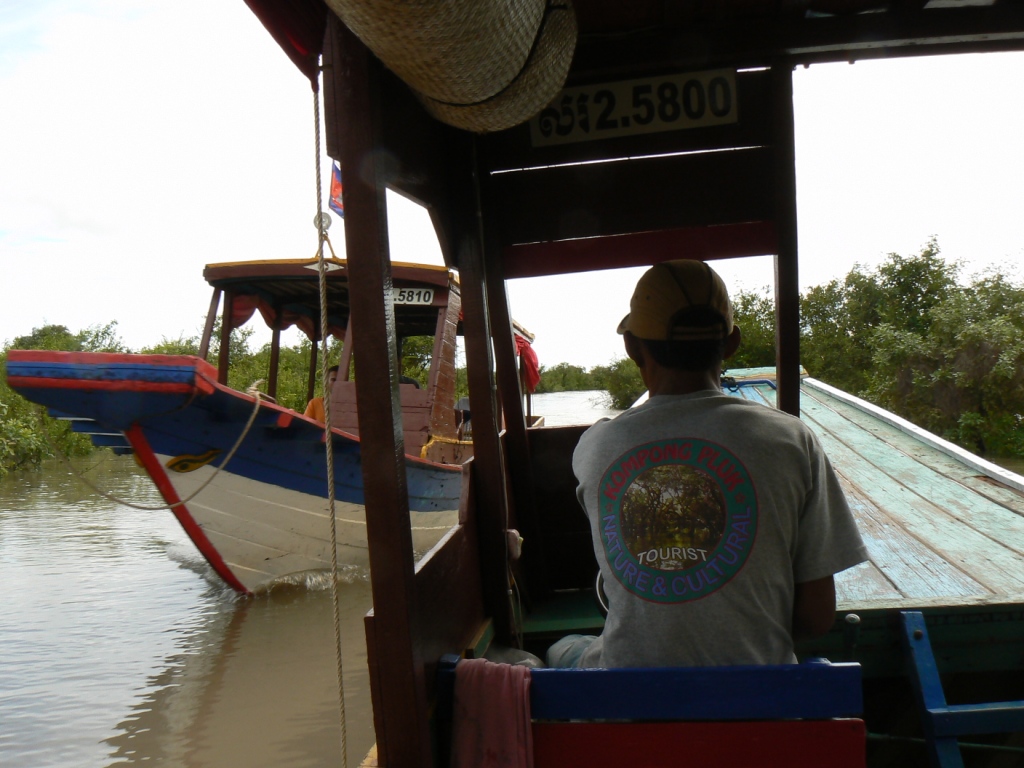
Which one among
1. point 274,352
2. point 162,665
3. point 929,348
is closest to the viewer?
point 162,665

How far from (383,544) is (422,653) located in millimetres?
249

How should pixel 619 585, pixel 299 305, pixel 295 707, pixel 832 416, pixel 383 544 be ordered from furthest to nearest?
1. pixel 299 305
2. pixel 832 416
3. pixel 295 707
4. pixel 383 544
5. pixel 619 585

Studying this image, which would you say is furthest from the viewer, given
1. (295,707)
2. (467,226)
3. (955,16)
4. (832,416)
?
(832,416)

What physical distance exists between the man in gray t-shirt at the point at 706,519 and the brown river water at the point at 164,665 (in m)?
2.99

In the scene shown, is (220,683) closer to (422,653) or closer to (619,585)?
(422,653)

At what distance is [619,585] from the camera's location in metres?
1.42

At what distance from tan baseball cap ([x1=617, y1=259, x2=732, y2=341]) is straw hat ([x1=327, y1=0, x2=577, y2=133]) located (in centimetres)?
48

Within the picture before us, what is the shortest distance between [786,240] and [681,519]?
169 cm

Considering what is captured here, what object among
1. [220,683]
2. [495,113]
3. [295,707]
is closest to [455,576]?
[495,113]

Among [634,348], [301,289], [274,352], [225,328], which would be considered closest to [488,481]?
[634,348]

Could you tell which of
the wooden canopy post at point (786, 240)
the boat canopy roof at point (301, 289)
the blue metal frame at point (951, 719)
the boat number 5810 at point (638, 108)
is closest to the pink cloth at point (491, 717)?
the blue metal frame at point (951, 719)

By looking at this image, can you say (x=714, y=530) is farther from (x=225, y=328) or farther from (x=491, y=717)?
(x=225, y=328)

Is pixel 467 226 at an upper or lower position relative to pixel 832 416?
upper

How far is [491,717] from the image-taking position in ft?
5.03
